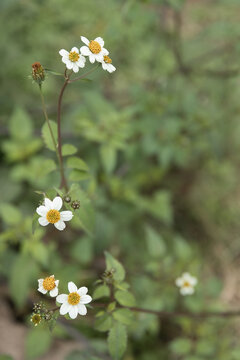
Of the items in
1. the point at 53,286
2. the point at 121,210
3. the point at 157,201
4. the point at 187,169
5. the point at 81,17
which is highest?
the point at 81,17

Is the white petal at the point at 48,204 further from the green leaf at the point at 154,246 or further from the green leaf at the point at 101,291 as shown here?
the green leaf at the point at 154,246

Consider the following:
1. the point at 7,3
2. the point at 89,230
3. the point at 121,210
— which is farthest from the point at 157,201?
the point at 7,3

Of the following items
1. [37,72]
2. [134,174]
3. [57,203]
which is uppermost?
[134,174]

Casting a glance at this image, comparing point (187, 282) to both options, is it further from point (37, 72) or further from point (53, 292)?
point (37, 72)

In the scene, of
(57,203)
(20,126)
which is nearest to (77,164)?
(57,203)

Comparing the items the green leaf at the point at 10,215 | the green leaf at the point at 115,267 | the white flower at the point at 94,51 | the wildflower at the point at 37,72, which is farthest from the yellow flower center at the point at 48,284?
the green leaf at the point at 10,215

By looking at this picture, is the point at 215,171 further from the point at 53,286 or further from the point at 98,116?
the point at 53,286

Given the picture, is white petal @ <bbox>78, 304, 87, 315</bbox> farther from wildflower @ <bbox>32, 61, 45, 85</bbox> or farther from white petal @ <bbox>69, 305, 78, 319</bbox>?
wildflower @ <bbox>32, 61, 45, 85</bbox>
